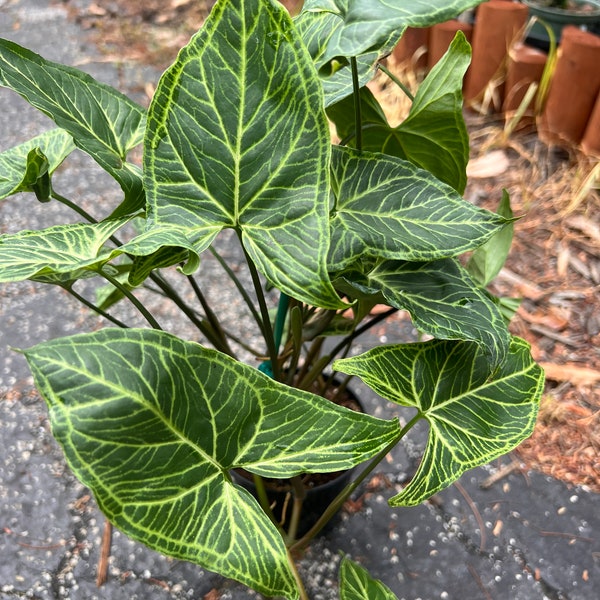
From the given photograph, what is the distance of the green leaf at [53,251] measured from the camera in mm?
500

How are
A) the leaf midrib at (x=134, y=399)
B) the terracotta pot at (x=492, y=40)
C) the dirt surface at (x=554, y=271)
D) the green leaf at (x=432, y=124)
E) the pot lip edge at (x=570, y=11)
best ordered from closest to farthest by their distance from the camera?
the leaf midrib at (x=134, y=399)
the green leaf at (x=432, y=124)
the dirt surface at (x=554, y=271)
the terracotta pot at (x=492, y=40)
the pot lip edge at (x=570, y=11)

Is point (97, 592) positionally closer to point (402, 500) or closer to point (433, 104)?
point (402, 500)

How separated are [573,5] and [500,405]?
1763 mm

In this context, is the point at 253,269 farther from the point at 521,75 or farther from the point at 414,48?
the point at 414,48

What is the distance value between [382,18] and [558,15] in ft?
5.51

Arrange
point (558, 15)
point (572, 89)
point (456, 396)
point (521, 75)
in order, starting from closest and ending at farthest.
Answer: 1. point (456, 396)
2. point (572, 89)
3. point (521, 75)
4. point (558, 15)

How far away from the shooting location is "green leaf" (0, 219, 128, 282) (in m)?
0.50

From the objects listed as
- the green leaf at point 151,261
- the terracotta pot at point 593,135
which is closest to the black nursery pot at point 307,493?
the green leaf at point 151,261

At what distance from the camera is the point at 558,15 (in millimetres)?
1873

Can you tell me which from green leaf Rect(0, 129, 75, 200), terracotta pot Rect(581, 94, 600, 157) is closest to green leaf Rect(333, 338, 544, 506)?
green leaf Rect(0, 129, 75, 200)

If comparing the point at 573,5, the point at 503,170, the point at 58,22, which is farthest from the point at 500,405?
the point at 58,22

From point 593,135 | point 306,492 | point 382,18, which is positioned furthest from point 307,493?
point 593,135

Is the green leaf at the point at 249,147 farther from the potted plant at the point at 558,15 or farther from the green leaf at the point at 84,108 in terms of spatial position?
the potted plant at the point at 558,15

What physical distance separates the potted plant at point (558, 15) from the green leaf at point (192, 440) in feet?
5.66
